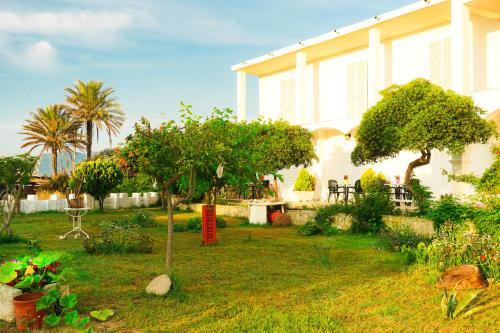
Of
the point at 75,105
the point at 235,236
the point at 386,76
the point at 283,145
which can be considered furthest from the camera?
the point at 75,105

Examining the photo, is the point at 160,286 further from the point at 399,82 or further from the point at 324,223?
the point at 399,82

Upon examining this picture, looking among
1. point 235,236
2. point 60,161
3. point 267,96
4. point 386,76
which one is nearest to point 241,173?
point 235,236

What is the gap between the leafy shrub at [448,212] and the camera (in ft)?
31.5

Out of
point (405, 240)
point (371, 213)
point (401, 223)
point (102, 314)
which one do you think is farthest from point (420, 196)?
point (102, 314)

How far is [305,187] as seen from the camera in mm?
22781

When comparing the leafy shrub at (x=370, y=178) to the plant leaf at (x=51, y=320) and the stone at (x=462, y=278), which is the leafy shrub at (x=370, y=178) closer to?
the stone at (x=462, y=278)

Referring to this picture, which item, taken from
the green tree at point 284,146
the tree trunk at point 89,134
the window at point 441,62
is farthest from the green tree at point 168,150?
the tree trunk at point 89,134

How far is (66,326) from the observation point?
486 centimetres

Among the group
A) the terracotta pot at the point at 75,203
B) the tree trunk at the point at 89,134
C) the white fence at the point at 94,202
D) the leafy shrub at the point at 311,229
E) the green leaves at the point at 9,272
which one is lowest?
the leafy shrub at the point at 311,229

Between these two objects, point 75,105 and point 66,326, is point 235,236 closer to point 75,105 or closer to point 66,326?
point 66,326

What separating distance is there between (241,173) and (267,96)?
1943cm

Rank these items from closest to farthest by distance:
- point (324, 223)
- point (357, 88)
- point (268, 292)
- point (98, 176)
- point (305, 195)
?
point (268, 292)
point (324, 223)
point (98, 176)
point (357, 88)
point (305, 195)

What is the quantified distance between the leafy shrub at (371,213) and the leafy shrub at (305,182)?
1032 centimetres

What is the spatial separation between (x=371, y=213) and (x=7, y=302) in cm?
914
